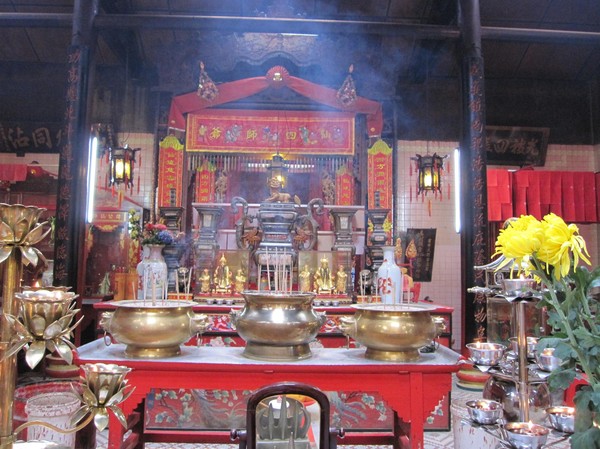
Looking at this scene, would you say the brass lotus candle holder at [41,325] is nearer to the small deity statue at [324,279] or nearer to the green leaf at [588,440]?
the green leaf at [588,440]

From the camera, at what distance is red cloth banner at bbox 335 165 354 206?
6.92 m

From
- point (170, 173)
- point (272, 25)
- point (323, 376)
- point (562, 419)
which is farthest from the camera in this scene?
point (170, 173)

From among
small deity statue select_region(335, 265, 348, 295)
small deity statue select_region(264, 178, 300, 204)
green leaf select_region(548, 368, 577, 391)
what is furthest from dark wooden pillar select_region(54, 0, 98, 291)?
green leaf select_region(548, 368, 577, 391)

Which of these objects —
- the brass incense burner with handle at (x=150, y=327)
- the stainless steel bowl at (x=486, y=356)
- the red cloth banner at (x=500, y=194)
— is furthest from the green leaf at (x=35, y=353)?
the red cloth banner at (x=500, y=194)

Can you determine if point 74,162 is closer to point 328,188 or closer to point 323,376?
point 328,188

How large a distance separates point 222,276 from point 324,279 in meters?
1.01

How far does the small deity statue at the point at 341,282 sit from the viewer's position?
15.5 ft

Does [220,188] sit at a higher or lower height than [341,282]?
higher

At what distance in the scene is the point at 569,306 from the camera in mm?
1149

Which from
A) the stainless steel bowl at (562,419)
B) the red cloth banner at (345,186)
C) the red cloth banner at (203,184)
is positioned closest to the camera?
the stainless steel bowl at (562,419)

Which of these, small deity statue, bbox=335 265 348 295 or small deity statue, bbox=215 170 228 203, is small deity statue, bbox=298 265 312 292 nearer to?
small deity statue, bbox=335 265 348 295

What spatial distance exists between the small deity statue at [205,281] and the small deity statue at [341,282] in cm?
126

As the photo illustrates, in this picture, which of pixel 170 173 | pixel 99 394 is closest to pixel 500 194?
pixel 170 173

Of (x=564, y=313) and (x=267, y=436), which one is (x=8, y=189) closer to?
(x=267, y=436)
